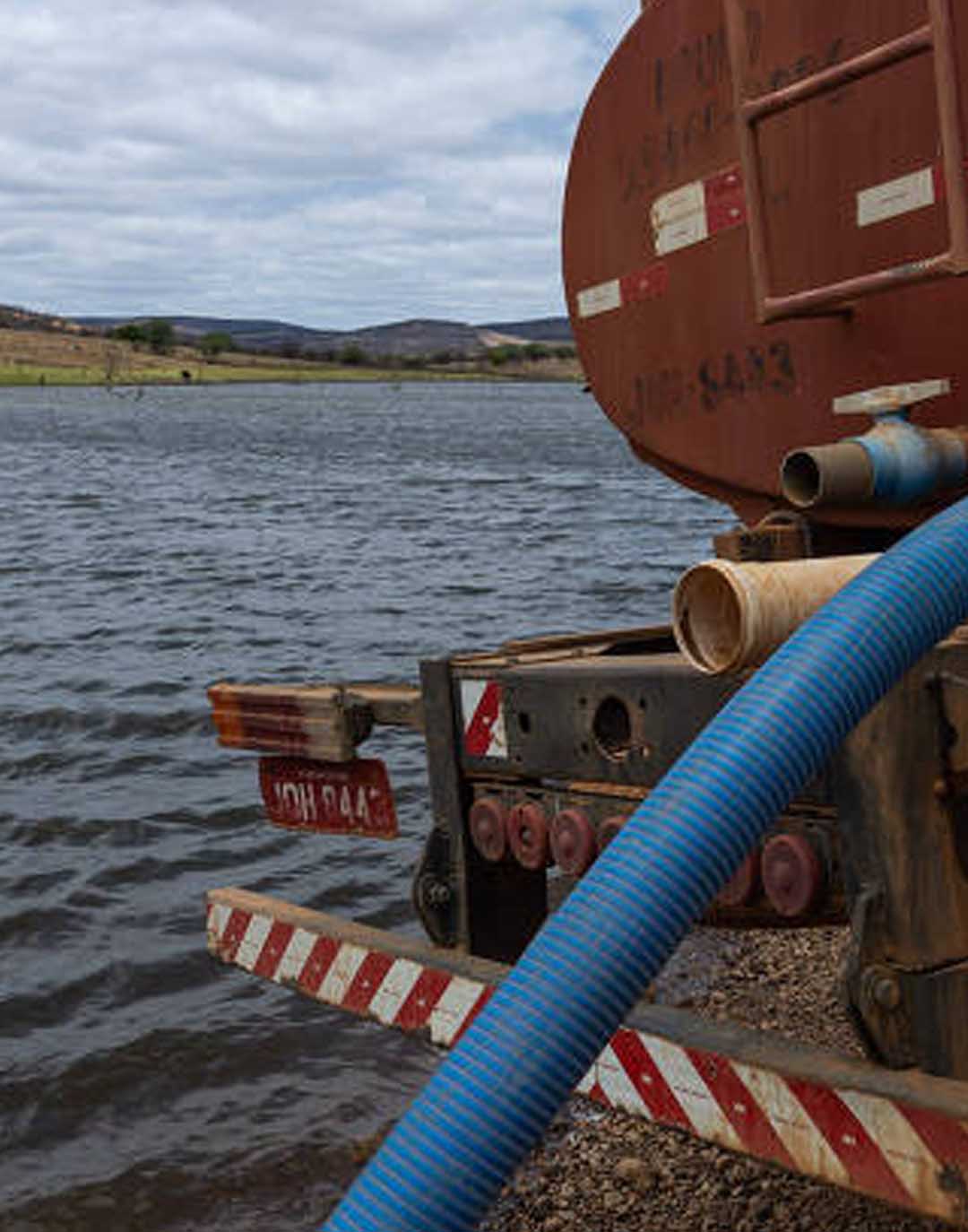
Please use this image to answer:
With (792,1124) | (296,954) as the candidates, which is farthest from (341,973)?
(792,1124)

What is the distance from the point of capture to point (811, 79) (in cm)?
319

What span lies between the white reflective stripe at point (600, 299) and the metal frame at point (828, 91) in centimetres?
64

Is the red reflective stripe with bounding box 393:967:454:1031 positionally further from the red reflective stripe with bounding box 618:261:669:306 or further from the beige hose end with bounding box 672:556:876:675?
the red reflective stripe with bounding box 618:261:669:306

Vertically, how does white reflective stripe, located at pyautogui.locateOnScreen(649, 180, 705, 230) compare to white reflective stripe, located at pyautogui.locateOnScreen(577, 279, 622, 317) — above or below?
above

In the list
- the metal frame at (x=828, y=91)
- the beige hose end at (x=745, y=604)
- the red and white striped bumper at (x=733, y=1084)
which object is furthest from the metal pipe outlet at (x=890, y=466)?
the red and white striped bumper at (x=733, y=1084)

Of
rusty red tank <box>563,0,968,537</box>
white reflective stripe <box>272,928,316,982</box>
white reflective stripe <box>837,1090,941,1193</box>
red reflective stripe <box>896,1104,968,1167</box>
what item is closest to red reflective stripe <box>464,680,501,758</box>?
white reflective stripe <box>272,928,316,982</box>

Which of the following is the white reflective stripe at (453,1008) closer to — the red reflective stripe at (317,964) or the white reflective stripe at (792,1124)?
the red reflective stripe at (317,964)

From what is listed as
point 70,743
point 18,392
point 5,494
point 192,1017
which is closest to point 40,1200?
point 192,1017

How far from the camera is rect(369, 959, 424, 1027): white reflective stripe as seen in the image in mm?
3678

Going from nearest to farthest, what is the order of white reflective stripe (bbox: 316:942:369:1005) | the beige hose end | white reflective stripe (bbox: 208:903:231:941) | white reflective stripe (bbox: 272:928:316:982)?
1. the beige hose end
2. white reflective stripe (bbox: 316:942:369:1005)
3. white reflective stripe (bbox: 272:928:316:982)
4. white reflective stripe (bbox: 208:903:231:941)

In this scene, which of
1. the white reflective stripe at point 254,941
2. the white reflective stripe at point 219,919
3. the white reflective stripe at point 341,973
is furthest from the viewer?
the white reflective stripe at point 219,919

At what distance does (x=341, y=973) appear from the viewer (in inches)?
153

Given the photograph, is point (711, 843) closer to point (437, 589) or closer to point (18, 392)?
point (437, 589)

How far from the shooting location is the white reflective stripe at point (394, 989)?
12.1ft
